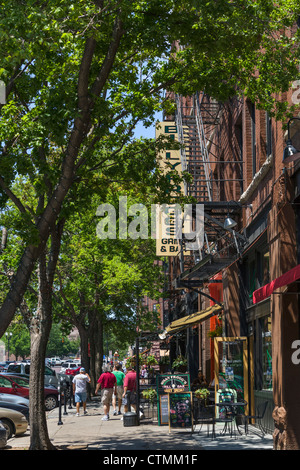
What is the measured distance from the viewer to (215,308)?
65.1ft

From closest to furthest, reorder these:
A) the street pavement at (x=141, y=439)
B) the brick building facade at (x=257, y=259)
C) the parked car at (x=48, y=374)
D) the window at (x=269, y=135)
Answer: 1. the brick building facade at (x=257, y=259)
2. the street pavement at (x=141, y=439)
3. the window at (x=269, y=135)
4. the parked car at (x=48, y=374)

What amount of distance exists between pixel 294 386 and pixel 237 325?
21.4 feet

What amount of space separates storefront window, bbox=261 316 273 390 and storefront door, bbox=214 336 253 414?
843mm

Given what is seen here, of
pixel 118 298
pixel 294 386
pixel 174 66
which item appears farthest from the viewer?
pixel 118 298

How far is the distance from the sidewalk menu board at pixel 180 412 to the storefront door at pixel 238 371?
1.19 m

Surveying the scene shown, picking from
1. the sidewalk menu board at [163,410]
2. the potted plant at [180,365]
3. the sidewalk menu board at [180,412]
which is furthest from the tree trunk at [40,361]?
the potted plant at [180,365]

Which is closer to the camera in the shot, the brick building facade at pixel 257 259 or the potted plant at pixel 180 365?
the brick building facade at pixel 257 259

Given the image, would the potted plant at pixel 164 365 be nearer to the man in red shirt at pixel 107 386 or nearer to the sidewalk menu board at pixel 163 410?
the man in red shirt at pixel 107 386

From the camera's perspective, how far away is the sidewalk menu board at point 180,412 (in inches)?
628

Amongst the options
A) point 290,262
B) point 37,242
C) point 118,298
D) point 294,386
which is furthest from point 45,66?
point 118,298

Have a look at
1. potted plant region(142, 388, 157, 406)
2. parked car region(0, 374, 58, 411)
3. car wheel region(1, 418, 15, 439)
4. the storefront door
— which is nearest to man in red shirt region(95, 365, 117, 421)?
potted plant region(142, 388, 157, 406)

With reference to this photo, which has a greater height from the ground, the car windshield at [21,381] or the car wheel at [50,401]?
the car windshield at [21,381]

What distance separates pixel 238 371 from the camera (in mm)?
17062
